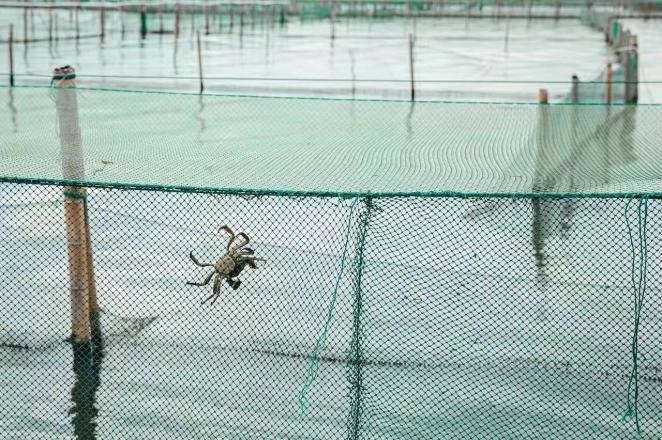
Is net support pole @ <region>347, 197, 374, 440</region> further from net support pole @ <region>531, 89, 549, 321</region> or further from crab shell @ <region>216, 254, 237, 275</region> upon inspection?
net support pole @ <region>531, 89, 549, 321</region>

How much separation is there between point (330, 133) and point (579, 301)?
17.7 ft

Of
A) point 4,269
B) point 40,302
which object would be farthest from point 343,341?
point 4,269

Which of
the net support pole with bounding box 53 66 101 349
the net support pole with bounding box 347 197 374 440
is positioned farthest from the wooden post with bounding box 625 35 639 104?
the net support pole with bounding box 347 197 374 440

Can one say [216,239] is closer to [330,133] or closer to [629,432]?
[330,133]

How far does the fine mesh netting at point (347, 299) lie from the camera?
19.2 ft

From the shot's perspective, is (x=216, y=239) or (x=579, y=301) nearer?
(x=579, y=301)

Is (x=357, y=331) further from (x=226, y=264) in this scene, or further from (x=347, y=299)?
(x=347, y=299)

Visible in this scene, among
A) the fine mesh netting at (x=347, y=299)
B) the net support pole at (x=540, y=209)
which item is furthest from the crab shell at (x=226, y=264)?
the net support pole at (x=540, y=209)

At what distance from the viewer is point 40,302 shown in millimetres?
7578

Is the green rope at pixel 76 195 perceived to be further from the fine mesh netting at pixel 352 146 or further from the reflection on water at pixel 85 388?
the fine mesh netting at pixel 352 146

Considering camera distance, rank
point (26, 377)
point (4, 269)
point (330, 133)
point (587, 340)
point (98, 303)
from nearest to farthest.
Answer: point (26, 377) → point (587, 340) → point (98, 303) → point (4, 269) → point (330, 133)

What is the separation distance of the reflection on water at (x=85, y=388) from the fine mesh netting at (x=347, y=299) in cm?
2

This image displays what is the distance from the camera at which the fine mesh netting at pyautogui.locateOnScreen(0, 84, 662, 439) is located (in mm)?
5852

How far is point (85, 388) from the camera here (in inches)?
249
